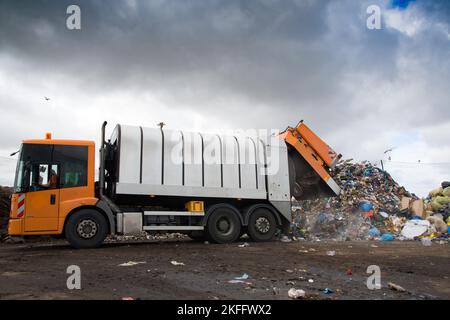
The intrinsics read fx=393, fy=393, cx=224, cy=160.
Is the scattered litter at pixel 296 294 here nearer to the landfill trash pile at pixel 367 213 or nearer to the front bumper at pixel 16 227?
the front bumper at pixel 16 227

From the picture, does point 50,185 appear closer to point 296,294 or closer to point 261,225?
point 261,225

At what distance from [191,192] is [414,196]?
33.6 ft

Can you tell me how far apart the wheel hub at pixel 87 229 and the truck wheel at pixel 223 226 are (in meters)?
2.83

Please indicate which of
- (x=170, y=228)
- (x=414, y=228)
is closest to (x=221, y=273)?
(x=170, y=228)

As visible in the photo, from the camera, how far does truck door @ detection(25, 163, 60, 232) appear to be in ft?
27.5

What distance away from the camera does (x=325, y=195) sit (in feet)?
39.7

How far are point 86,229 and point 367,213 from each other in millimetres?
9305

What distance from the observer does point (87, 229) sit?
28.7 feet

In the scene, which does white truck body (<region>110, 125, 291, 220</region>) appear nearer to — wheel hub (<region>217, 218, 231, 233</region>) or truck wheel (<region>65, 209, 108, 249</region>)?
wheel hub (<region>217, 218, 231, 233</region>)

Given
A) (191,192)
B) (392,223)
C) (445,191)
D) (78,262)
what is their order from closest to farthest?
(78,262)
(191,192)
(392,223)
(445,191)

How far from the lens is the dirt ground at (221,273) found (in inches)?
174

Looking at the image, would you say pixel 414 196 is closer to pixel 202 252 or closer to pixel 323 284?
pixel 202 252
